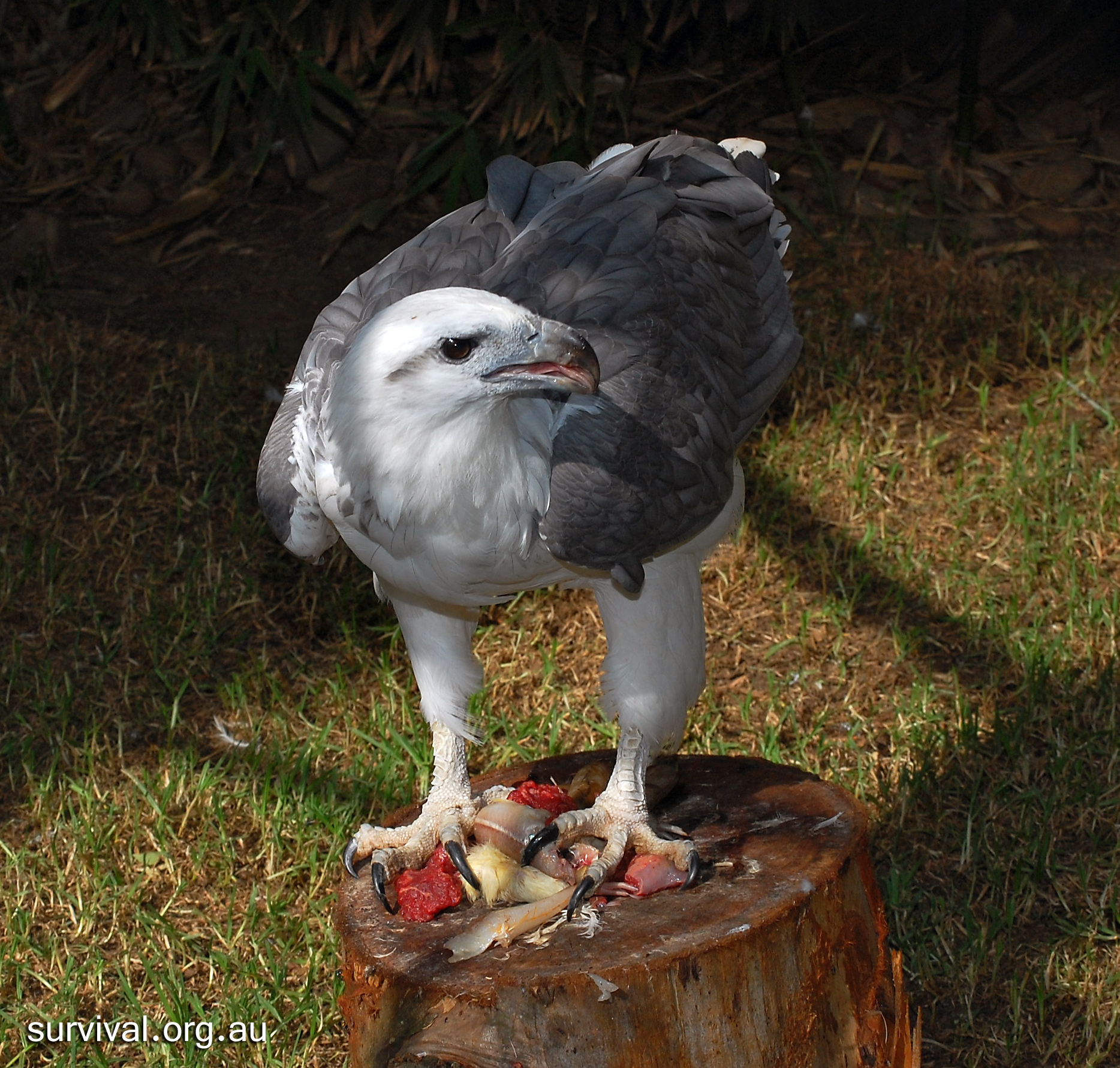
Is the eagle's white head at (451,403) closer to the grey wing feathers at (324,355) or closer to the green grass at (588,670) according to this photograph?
the grey wing feathers at (324,355)

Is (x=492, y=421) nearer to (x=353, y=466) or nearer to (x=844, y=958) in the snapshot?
(x=353, y=466)

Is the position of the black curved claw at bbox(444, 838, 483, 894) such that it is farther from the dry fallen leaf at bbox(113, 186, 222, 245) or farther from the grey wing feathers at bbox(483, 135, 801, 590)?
the dry fallen leaf at bbox(113, 186, 222, 245)

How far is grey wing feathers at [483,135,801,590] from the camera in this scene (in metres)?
2.68

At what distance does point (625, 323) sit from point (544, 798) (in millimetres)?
1062

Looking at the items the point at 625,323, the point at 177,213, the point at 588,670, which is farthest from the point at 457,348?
the point at 177,213

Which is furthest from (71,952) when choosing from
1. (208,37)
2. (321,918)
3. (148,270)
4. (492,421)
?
(208,37)

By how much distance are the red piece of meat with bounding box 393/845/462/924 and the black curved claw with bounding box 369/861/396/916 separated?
0.03 meters

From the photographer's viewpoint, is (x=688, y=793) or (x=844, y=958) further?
(x=688, y=793)

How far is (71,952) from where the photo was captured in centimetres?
338

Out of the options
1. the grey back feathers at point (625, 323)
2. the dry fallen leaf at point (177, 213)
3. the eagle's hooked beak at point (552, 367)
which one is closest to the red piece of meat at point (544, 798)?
the grey back feathers at point (625, 323)

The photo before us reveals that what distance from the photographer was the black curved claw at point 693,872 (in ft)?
8.82

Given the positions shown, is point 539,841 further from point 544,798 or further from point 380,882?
point 380,882

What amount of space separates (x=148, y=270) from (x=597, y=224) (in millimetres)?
3735

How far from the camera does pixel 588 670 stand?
4414 millimetres
